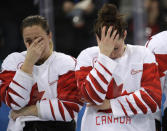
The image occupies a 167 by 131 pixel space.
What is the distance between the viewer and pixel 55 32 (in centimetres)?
435

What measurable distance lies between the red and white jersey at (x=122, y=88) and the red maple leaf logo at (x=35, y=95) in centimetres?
28

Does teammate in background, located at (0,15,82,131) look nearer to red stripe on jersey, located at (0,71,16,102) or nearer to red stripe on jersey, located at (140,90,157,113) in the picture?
red stripe on jersey, located at (0,71,16,102)

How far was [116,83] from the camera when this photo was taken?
6.79 feet

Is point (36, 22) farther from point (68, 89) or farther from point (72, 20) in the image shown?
point (72, 20)

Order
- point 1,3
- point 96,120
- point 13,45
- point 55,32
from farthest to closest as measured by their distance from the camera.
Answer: point 55,32 < point 1,3 < point 13,45 < point 96,120

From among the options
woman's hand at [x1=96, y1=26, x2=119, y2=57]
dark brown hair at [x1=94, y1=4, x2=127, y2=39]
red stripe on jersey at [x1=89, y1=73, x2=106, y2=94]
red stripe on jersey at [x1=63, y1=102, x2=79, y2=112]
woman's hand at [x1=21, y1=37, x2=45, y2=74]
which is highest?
dark brown hair at [x1=94, y1=4, x2=127, y2=39]

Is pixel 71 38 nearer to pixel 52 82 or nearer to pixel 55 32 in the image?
pixel 55 32

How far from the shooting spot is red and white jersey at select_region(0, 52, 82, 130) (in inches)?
85.7

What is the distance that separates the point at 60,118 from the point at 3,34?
1.72m

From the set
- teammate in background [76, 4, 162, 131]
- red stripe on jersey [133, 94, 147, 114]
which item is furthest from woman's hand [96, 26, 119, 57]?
red stripe on jersey [133, 94, 147, 114]

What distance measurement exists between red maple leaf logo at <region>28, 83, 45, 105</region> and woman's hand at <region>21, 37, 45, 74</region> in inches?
4.7

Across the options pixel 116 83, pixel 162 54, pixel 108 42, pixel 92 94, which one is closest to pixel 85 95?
pixel 92 94

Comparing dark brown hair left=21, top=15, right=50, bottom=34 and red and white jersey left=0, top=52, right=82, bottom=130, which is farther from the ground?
dark brown hair left=21, top=15, right=50, bottom=34

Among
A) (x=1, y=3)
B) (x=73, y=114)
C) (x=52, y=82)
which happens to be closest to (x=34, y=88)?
(x=52, y=82)
